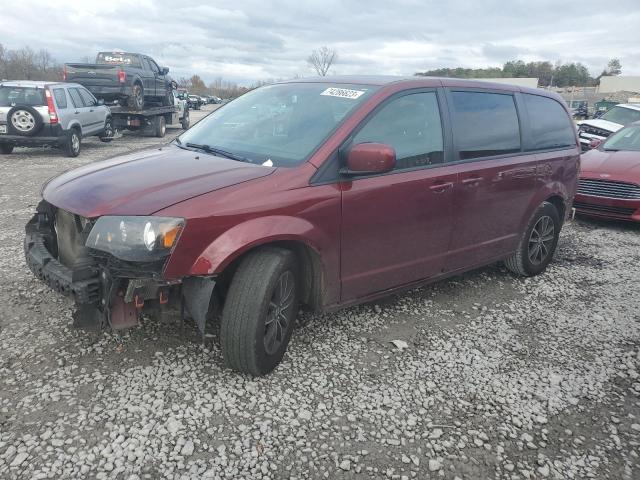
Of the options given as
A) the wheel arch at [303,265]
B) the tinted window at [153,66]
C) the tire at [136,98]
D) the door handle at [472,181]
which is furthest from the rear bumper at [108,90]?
the wheel arch at [303,265]

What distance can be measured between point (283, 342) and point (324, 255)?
596 mm

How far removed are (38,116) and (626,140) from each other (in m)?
11.5

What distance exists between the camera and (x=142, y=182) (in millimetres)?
2848

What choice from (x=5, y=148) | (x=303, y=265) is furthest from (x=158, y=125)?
(x=303, y=265)

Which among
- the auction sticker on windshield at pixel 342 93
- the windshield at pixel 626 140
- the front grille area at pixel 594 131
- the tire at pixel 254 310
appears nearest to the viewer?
the tire at pixel 254 310

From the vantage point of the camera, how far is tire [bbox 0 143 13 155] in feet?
38.8

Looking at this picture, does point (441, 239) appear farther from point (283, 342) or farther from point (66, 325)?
point (66, 325)

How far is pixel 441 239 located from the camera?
3789 mm

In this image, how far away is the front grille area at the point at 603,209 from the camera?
22.5 ft

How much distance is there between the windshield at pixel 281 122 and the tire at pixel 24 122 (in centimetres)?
889

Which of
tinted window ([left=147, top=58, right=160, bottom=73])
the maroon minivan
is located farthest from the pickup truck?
the maroon minivan

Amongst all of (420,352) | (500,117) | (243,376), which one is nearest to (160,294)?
(243,376)

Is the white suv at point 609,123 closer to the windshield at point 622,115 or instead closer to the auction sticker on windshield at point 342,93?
the windshield at point 622,115

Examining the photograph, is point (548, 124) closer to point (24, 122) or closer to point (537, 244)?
point (537, 244)
